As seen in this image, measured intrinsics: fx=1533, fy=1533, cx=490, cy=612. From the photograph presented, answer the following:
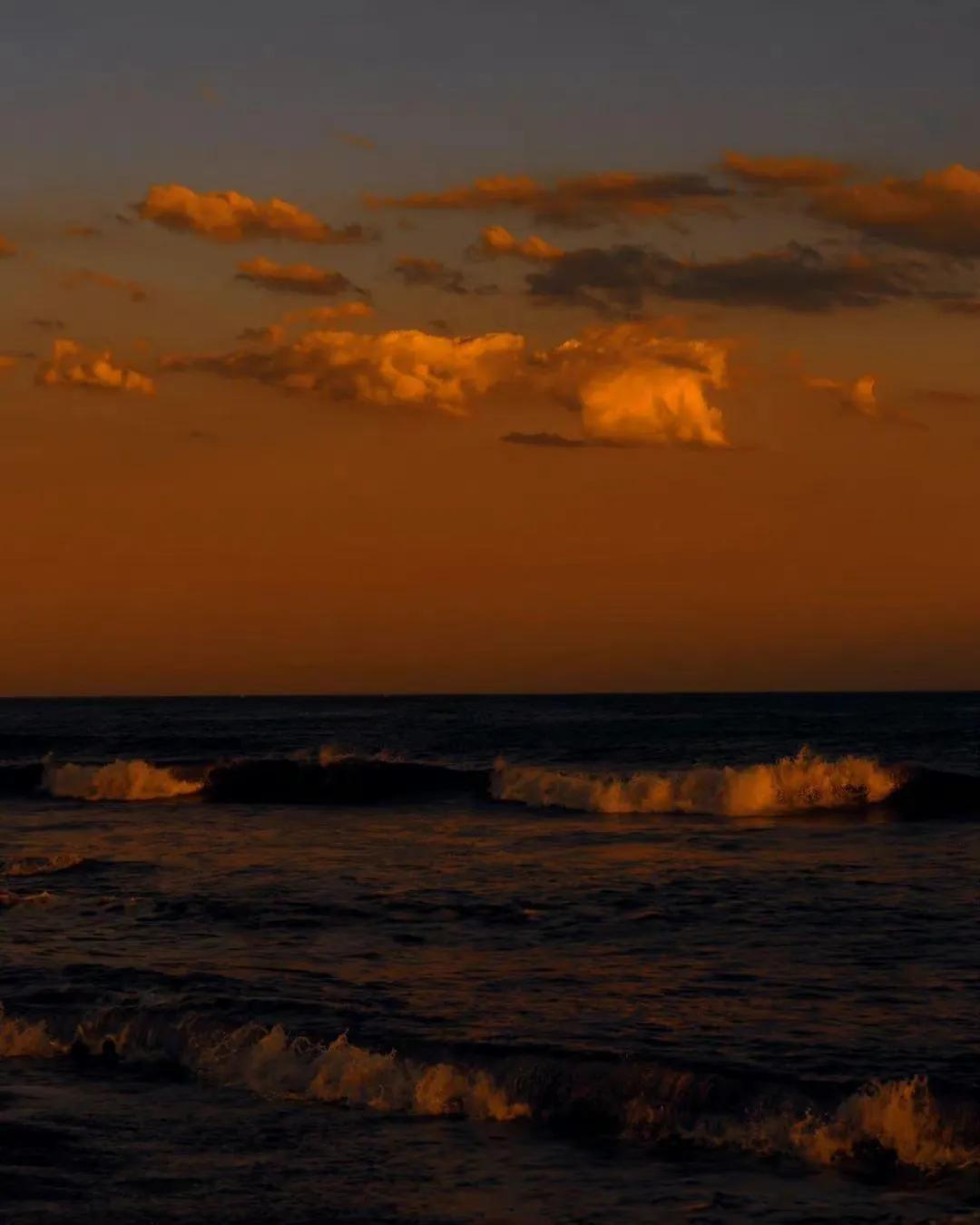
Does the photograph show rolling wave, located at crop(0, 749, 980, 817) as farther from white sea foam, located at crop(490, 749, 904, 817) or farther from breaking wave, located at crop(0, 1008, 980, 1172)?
breaking wave, located at crop(0, 1008, 980, 1172)

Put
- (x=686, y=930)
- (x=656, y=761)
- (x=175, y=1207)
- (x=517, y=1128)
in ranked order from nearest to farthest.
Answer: (x=175, y=1207), (x=517, y=1128), (x=686, y=930), (x=656, y=761)

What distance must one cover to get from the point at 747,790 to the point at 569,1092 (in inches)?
961

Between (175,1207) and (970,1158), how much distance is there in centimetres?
542

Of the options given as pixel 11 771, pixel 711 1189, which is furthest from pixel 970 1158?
pixel 11 771

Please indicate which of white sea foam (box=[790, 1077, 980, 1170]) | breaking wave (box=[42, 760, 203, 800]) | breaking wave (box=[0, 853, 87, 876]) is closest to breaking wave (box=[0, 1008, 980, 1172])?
white sea foam (box=[790, 1077, 980, 1170])

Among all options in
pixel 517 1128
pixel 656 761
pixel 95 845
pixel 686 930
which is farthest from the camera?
pixel 656 761

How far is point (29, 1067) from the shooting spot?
1359 centimetres

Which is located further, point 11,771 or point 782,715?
point 782,715

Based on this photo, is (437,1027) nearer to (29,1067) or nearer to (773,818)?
(29,1067)

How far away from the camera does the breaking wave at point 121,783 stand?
44000mm

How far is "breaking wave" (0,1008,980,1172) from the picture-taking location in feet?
36.1

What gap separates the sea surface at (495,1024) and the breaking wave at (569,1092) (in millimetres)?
23

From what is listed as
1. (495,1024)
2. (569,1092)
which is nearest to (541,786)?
(495,1024)

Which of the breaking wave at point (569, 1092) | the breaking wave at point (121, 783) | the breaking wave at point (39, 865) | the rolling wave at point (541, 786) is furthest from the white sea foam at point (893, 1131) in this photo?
the breaking wave at point (121, 783)
